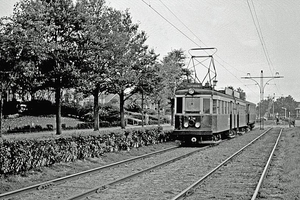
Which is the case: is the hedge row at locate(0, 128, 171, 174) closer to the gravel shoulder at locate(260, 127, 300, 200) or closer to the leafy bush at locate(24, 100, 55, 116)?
the gravel shoulder at locate(260, 127, 300, 200)

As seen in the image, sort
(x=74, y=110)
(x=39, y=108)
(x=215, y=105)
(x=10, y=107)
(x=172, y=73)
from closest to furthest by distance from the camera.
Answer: (x=215, y=105), (x=10, y=107), (x=172, y=73), (x=39, y=108), (x=74, y=110)

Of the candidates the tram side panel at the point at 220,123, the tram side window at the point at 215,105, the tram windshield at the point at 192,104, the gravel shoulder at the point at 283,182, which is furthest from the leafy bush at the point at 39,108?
the gravel shoulder at the point at 283,182

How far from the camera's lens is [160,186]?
11.1 m

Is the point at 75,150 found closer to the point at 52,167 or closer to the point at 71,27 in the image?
the point at 52,167

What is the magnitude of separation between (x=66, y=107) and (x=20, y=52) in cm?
3188

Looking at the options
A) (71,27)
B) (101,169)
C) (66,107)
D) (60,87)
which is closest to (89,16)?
(71,27)

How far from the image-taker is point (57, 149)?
14.2 metres

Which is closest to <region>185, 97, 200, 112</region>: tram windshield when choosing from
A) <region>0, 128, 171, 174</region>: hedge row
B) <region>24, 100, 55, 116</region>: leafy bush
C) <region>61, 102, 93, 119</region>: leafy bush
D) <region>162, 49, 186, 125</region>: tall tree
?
<region>0, 128, 171, 174</region>: hedge row

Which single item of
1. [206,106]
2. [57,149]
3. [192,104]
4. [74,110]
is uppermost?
[74,110]

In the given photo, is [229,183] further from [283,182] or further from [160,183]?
[160,183]

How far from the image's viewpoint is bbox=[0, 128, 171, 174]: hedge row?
1176 cm

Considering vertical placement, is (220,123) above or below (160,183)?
above

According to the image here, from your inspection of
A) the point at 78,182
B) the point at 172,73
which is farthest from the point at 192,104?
the point at 172,73

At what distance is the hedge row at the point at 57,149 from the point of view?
11.8 metres
